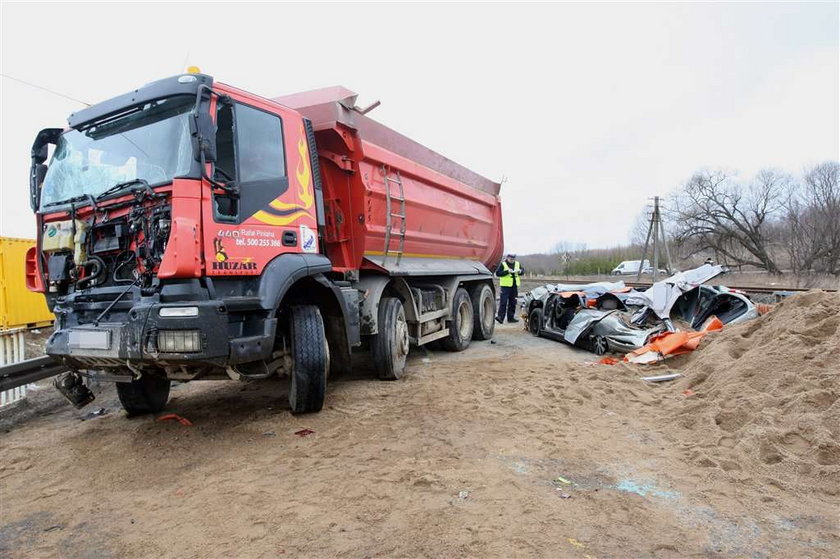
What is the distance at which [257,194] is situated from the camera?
3975 mm

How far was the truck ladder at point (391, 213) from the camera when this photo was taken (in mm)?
5969

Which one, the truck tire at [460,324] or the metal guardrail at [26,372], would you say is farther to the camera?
the truck tire at [460,324]

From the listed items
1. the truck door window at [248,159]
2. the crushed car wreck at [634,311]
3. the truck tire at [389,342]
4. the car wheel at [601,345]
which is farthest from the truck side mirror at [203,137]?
the car wheel at [601,345]

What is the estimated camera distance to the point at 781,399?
3834 millimetres

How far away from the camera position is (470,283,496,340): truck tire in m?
9.40

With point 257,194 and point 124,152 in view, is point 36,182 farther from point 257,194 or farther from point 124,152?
point 257,194

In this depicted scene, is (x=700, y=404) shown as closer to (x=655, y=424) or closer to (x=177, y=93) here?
(x=655, y=424)

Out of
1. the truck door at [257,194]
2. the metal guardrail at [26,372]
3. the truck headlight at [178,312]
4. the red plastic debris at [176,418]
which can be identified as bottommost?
→ the red plastic debris at [176,418]

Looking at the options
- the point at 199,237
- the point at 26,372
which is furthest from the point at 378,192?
the point at 26,372

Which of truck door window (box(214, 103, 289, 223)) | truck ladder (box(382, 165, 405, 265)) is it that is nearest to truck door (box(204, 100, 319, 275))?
truck door window (box(214, 103, 289, 223))

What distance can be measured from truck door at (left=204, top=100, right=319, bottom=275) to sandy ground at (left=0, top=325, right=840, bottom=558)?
4.89 feet

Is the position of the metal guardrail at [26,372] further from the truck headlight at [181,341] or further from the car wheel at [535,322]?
the car wheel at [535,322]

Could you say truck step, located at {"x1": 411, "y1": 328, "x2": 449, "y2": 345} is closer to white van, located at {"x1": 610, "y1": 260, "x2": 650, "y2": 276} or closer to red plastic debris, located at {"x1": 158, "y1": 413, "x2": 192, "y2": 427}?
red plastic debris, located at {"x1": 158, "y1": 413, "x2": 192, "y2": 427}

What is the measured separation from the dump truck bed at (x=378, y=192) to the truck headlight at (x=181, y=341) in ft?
7.27
